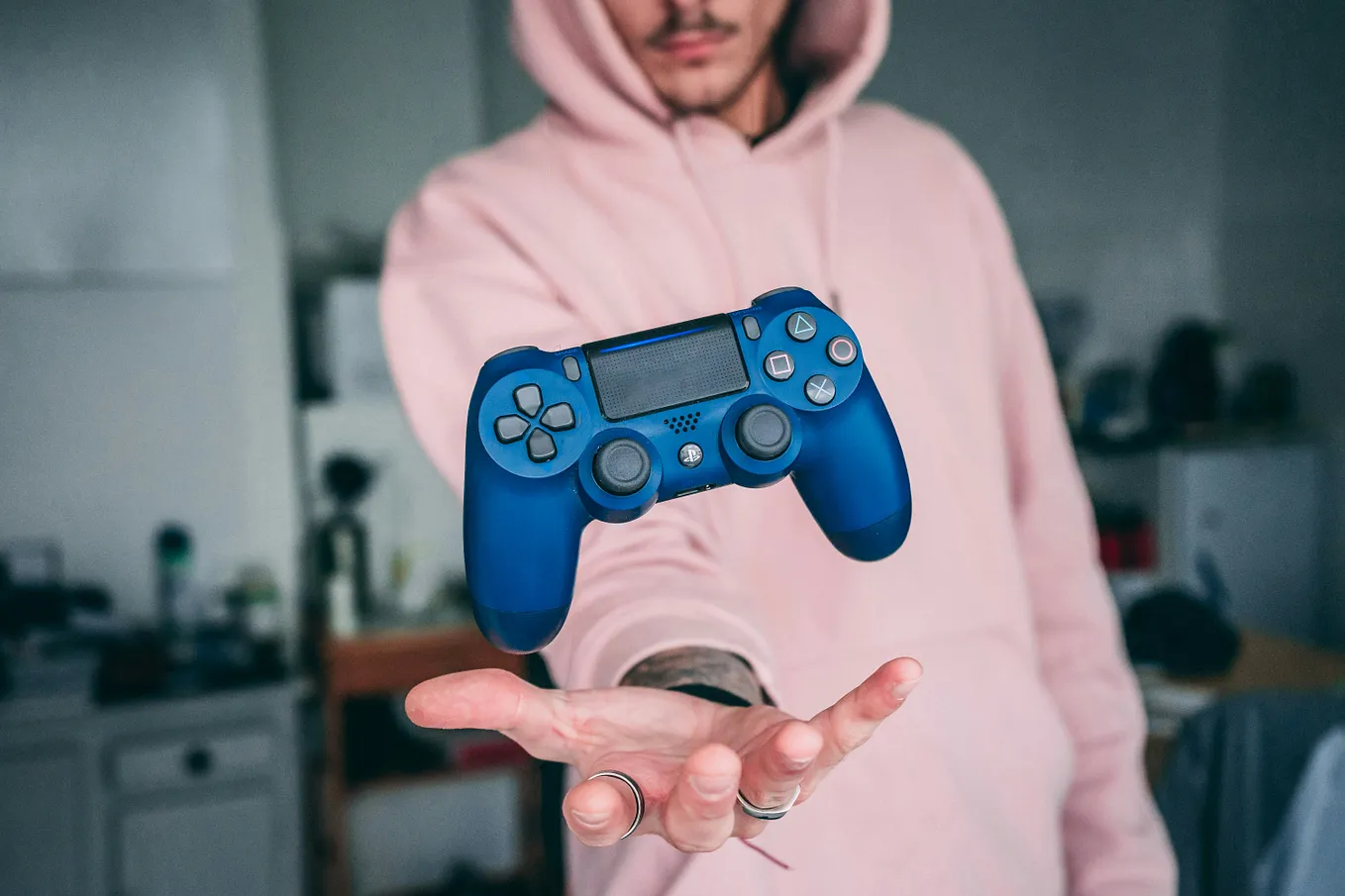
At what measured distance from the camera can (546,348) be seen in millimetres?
334

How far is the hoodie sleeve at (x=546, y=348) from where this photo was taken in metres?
0.33

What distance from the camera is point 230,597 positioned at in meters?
1.45

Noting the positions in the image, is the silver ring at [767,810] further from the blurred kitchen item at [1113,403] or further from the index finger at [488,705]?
the blurred kitchen item at [1113,403]

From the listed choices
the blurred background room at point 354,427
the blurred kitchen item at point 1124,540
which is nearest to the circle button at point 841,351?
the blurred background room at point 354,427

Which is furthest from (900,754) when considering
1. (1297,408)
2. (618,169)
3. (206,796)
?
(1297,408)

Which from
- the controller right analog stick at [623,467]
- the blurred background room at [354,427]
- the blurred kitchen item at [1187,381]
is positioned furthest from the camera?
the blurred kitchen item at [1187,381]

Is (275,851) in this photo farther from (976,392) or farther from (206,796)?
(976,392)

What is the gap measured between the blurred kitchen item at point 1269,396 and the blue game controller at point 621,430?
143 cm

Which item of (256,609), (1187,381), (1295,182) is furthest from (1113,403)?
(256,609)

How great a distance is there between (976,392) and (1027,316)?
0.25 feet

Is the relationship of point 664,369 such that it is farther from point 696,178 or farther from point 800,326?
point 696,178

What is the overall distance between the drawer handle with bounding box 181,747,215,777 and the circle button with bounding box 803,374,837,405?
126 centimetres

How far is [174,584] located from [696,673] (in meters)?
1.36

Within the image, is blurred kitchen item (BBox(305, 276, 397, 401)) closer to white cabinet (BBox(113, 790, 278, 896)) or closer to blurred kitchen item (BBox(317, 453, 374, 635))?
blurred kitchen item (BBox(317, 453, 374, 635))
